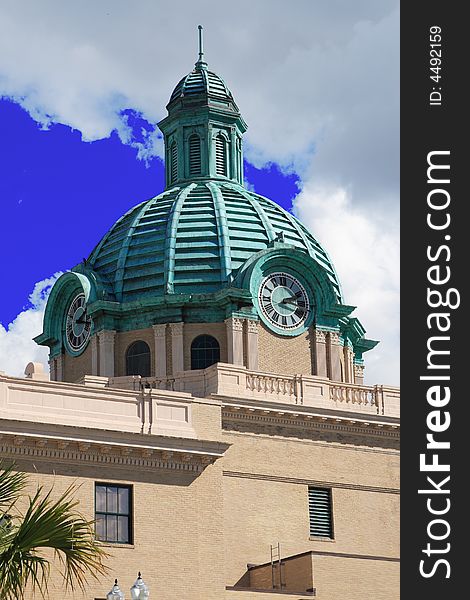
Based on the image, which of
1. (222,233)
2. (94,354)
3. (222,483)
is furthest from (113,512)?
(222,233)

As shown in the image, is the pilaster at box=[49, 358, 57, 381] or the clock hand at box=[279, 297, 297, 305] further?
the pilaster at box=[49, 358, 57, 381]

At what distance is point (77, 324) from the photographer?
61.2 m

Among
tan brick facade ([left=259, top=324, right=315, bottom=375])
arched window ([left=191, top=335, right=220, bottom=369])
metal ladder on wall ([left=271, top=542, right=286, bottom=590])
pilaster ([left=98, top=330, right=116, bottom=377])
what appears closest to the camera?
metal ladder on wall ([left=271, top=542, right=286, bottom=590])

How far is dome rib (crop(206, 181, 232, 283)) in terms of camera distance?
5938 cm

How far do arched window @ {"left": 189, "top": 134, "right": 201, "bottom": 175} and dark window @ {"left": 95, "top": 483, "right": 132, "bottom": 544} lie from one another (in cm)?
2382

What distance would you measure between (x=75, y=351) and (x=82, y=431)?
59.3 ft

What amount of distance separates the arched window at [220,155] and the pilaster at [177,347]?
9.88 m

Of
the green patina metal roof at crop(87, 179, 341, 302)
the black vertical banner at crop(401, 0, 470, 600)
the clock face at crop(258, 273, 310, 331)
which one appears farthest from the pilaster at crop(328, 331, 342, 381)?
the black vertical banner at crop(401, 0, 470, 600)

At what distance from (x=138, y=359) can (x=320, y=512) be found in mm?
10704

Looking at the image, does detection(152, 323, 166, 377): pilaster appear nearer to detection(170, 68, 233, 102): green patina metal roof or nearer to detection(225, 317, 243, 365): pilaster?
detection(225, 317, 243, 365): pilaster

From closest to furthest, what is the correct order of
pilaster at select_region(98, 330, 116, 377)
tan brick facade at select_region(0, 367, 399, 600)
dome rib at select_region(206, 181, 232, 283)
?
tan brick facade at select_region(0, 367, 399, 600) < pilaster at select_region(98, 330, 116, 377) < dome rib at select_region(206, 181, 232, 283)

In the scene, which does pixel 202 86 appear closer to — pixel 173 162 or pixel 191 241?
pixel 173 162

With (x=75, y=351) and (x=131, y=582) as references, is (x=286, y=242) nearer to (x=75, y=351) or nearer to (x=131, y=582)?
(x=75, y=351)

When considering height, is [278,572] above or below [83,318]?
below
